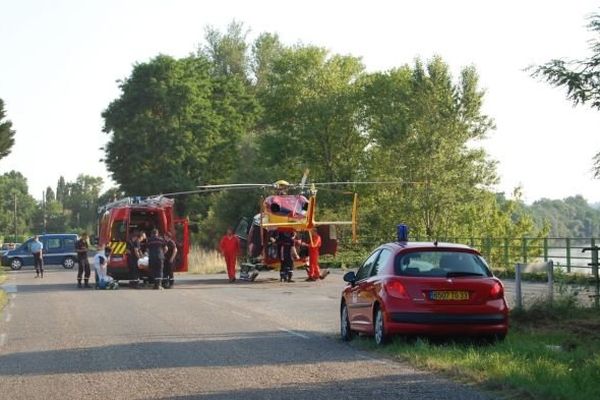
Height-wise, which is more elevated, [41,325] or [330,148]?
[330,148]

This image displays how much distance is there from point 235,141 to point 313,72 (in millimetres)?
9310

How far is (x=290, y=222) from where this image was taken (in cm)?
3288

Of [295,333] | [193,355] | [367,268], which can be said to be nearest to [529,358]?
[367,268]

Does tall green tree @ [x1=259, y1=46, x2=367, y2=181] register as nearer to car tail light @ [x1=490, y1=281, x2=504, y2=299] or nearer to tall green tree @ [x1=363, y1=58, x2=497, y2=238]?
tall green tree @ [x1=363, y1=58, x2=497, y2=238]

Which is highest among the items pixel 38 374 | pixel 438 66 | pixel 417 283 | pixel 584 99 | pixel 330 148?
pixel 438 66

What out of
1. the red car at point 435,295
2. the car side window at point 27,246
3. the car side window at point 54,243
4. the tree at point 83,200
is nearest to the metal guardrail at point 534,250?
the red car at point 435,295

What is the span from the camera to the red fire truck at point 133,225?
31.2 m

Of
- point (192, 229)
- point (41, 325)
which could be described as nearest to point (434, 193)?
point (192, 229)

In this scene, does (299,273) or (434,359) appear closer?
(434,359)

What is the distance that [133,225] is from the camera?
3288 centimetres

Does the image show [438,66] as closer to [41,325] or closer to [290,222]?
[290,222]

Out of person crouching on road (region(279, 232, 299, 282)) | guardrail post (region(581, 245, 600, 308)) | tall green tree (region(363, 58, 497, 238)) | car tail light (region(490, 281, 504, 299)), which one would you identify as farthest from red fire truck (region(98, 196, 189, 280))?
car tail light (region(490, 281, 504, 299))

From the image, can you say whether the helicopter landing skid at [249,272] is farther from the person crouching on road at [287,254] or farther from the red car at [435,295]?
the red car at [435,295]

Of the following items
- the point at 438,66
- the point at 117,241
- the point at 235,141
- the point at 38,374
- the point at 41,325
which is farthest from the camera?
the point at 235,141
